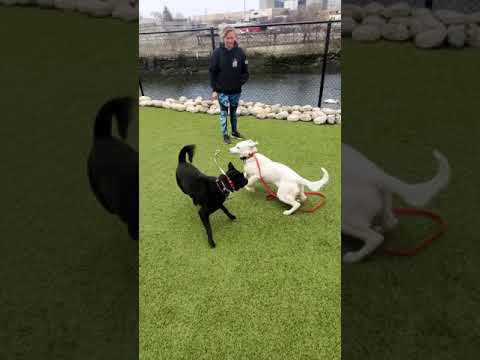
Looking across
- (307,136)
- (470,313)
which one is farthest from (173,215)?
(307,136)

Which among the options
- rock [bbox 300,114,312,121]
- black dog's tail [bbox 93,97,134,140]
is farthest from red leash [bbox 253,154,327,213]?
rock [bbox 300,114,312,121]

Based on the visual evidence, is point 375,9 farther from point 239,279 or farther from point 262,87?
point 239,279

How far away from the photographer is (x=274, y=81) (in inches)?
237

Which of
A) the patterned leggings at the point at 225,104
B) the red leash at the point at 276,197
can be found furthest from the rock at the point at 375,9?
the red leash at the point at 276,197

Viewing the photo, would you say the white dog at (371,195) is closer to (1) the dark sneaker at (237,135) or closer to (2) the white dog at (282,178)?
(2) the white dog at (282,178)

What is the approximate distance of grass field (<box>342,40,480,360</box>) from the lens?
971mm

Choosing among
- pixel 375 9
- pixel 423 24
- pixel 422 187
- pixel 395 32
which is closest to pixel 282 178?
pixel 422 187

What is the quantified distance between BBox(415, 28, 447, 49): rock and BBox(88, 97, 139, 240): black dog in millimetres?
4260

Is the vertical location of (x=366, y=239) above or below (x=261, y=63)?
below

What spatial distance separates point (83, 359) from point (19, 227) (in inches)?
38.3

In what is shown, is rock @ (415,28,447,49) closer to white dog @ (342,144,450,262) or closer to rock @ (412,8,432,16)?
rock @ (412,8,432,16)

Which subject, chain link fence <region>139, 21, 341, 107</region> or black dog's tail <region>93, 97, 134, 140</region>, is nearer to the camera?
black dog's tail <region>93, 97, 134, 140</region>

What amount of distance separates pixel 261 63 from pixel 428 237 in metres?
5.93

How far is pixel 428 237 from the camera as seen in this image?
142cm
